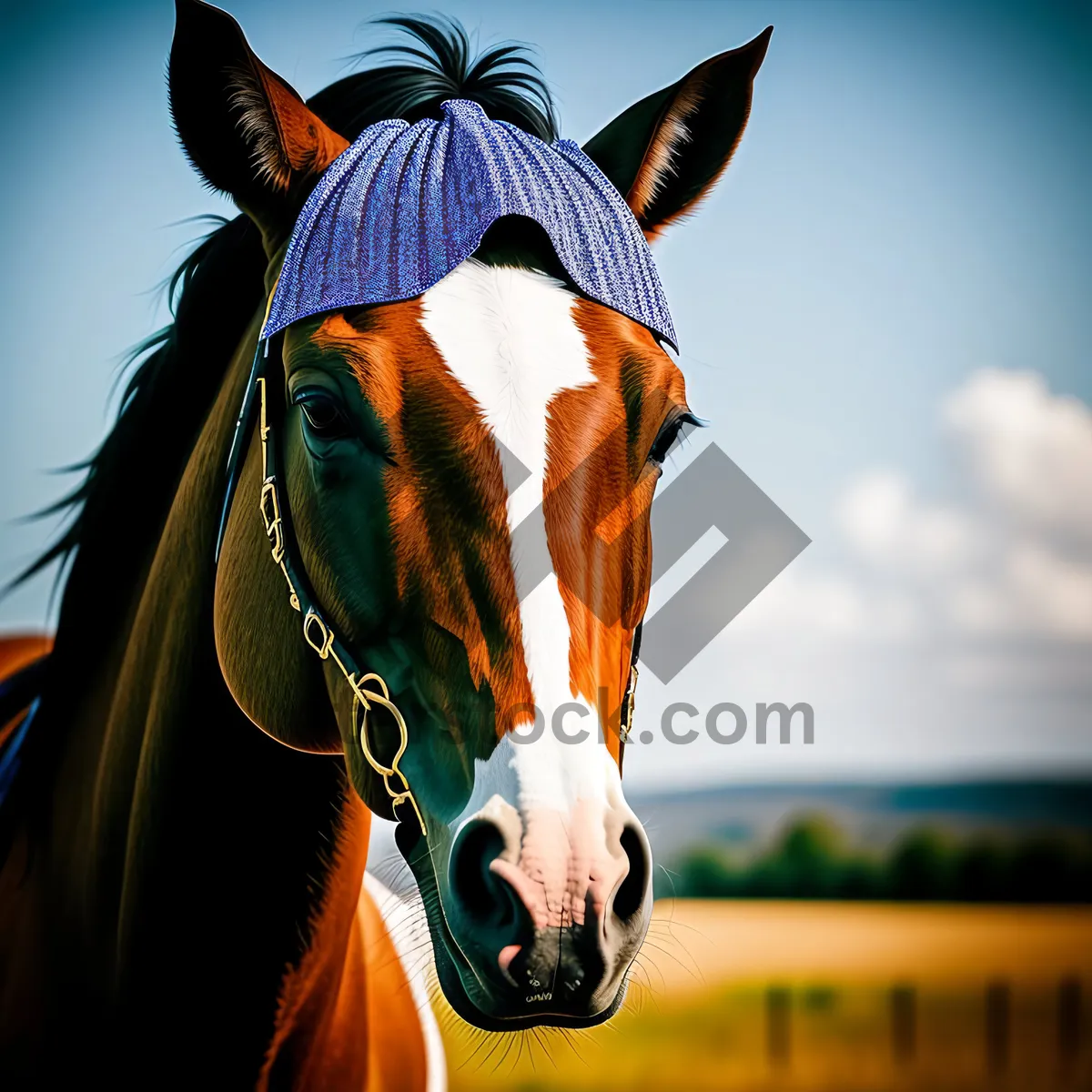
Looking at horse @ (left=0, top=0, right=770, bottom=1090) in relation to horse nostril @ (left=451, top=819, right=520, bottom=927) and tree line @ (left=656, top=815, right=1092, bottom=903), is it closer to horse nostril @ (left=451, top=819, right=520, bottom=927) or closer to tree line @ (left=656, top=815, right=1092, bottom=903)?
horse nostril @ (left=451, top=819, right=520, bottom=927)

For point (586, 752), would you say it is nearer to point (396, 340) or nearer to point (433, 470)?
point (433, 470)

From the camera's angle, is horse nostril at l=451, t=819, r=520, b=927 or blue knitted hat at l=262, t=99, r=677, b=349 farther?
blue knitted hat at l=262, t=99, r=677, b=349

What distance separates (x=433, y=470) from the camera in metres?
1.03

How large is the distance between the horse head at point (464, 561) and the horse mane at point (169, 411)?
0.24 m

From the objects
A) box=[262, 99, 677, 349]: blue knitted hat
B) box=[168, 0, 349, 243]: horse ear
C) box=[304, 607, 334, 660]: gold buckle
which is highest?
box=[168, 0, 349, 243]: horse ear

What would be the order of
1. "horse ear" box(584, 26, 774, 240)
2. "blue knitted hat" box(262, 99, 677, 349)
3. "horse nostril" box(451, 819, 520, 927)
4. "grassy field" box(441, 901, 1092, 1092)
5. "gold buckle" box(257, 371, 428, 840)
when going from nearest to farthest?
1. "horse nostril" box(451, 819, 520, 927)
2. "gold buckle" box(257, 371, 428, 840)
3. "blue knitted hat" box(262, 99, 677, 349)
4. "horse ear" box(584, 26, 774, 240)
5. "grassy field" box(441, 901, 1092, 1092)

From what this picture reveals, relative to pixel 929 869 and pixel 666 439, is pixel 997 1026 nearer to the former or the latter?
pixel 929 869

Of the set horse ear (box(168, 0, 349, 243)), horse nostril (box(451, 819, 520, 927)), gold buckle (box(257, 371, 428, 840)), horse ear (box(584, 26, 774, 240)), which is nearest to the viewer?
A: horse nostril (box(451, 819, 520, 927))

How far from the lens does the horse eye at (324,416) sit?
3.63 ft

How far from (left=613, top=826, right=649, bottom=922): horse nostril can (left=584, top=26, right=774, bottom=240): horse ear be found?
1060 mm

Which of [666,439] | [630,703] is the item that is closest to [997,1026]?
[630,703]

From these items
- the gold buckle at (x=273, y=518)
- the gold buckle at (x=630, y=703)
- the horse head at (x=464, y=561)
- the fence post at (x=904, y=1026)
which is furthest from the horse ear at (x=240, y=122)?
the fence post at (x=904, y=1026)

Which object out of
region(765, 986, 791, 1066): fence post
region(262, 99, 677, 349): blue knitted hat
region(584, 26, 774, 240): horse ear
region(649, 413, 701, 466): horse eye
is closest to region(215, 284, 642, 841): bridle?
region(262, 99, 677, 349): blue knitted hat

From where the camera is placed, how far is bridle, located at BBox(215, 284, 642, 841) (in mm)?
1051
